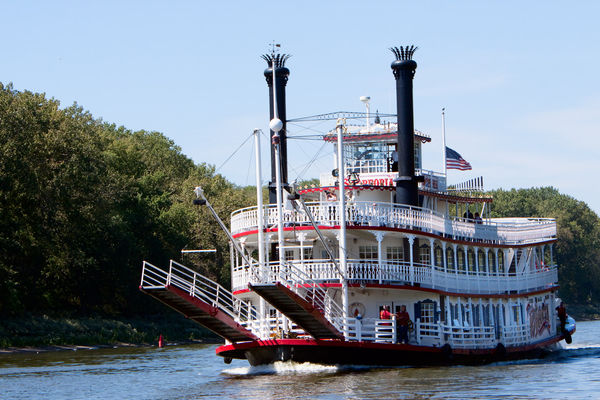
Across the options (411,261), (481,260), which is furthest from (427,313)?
(481,260)

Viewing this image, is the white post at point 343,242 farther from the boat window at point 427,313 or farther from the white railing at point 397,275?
the boat window at point 427,313

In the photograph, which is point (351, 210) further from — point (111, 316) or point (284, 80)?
point (111, 316)

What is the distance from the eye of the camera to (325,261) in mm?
31391

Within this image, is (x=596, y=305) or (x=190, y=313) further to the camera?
(x=596, y=305)

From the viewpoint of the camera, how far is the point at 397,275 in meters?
31.0

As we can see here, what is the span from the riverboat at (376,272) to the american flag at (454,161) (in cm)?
110

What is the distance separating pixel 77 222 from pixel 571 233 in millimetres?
62116

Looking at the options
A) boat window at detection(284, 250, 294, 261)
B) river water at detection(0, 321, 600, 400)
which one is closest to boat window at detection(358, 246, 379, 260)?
boat window at detection(284, 250, 294, 261)

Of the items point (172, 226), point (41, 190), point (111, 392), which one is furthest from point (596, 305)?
point (111, 392)

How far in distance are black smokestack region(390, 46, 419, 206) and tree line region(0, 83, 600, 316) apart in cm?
2207

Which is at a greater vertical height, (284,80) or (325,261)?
(284,80)

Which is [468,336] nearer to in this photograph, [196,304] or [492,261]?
[492,261]

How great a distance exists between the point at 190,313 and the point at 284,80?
46.4 ft

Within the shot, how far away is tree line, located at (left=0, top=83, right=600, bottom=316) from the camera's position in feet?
166
